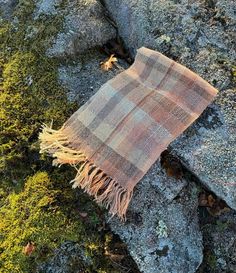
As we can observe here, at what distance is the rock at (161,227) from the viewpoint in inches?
109

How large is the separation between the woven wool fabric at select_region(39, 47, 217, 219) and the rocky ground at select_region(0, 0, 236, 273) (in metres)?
0.14

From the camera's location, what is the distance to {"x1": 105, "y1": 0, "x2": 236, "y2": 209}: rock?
2.92 metres

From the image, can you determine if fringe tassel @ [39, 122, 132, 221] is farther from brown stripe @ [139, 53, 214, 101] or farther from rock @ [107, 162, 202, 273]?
brown stripe @ [139, 53, 214, 101]

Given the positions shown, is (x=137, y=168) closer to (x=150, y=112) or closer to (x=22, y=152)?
(x=150, y=112)

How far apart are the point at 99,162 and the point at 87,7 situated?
4.39ft

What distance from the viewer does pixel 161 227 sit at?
284 centimetres

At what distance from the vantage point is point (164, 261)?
9.09 feet

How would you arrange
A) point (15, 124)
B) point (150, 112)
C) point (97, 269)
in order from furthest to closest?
point (15, 124) < point (150, 112) < point (97, 269)

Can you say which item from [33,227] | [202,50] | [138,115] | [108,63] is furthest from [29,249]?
[202,50]

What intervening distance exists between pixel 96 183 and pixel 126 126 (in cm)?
Answer: 42

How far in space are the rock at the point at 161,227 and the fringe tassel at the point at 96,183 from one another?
0.11 meters

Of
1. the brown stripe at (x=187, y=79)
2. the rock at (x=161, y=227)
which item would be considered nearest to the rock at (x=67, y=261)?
the rock at (x=161, y=227)

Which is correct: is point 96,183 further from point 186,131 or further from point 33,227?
point 186,131

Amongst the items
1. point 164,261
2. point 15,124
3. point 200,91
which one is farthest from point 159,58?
point 164,261
